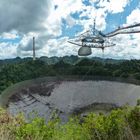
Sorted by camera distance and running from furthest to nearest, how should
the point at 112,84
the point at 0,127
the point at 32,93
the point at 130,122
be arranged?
the point at 112,84
the point at 32,93
the point at 130,122
the point at 0,127

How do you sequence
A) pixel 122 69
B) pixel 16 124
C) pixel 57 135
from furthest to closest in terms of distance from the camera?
pixel 122 69, pixel 57 135, pixel 16 124

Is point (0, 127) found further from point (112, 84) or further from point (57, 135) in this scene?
point (112, 84)

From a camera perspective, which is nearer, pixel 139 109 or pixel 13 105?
pixel 139 109

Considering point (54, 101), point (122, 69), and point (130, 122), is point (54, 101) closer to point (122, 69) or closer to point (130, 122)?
point (130, 122)

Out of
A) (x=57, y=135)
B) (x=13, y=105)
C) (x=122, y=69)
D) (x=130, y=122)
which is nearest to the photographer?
(x=57, y=135)

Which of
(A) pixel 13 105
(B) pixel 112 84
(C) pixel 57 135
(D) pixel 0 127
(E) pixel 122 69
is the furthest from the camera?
(E) pixel 122 69

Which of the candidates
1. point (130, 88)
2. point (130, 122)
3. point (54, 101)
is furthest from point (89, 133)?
point (130, 88)

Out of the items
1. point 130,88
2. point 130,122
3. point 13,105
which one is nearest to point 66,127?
point 130,122

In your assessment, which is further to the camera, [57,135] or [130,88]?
[130,88]

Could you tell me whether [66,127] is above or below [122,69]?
below
